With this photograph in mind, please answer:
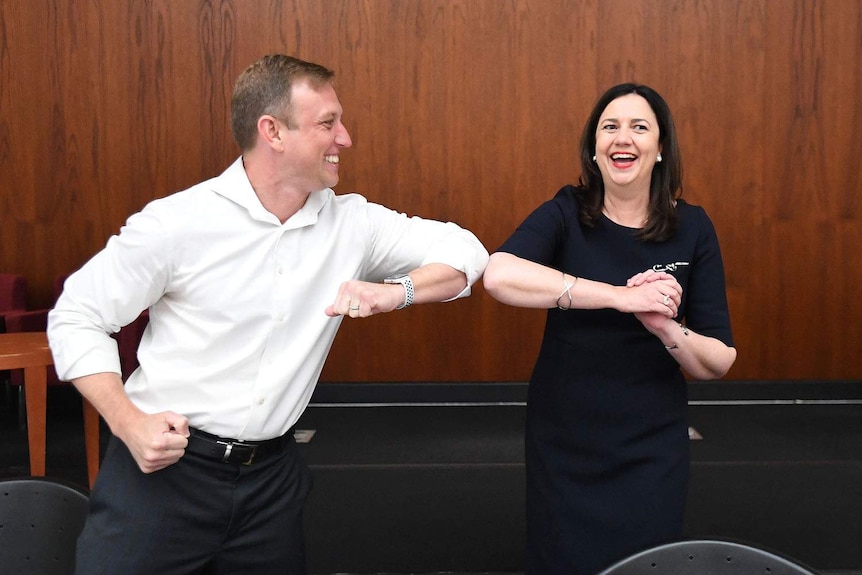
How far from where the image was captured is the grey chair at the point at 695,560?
141cm

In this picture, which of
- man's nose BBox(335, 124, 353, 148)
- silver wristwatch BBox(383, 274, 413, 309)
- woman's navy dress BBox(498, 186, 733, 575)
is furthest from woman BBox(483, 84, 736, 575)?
man's nose BBox(335, 124, 353, 148)

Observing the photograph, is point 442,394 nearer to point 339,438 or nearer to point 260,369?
point 339,438

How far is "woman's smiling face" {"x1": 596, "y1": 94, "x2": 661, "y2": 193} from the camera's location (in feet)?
6.90

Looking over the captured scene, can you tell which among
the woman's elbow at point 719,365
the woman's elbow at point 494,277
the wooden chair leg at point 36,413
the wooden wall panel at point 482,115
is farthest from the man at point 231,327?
the wooden wall panel at point 482,115

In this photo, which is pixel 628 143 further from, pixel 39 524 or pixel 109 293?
pixel 39 524

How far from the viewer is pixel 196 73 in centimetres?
546

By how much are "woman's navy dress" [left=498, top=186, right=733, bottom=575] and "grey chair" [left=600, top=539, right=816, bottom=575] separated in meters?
0.62

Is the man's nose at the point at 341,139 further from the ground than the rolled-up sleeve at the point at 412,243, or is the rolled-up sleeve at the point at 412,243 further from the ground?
the man's nose at the point at 341,139

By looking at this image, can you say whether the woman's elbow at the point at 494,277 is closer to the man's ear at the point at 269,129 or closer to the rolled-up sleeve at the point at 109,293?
the man's ear at the point at 269,129

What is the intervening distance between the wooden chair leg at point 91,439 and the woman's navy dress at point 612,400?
99.8 inches

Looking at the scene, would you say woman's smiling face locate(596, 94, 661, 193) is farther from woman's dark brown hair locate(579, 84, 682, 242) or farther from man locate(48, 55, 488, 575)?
man locate(48, 55, 488, 575)

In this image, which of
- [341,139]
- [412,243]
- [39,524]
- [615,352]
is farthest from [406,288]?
[39,524]

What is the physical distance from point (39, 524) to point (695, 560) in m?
1.17

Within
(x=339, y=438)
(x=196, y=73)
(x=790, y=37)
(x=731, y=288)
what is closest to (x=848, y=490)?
(x=731, y=288)
